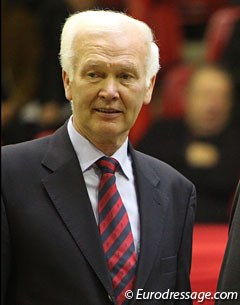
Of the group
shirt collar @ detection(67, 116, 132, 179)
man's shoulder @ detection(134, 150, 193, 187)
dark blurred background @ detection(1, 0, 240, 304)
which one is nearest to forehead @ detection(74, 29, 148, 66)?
shirt collar @ detection(67, 116, 132, 179)

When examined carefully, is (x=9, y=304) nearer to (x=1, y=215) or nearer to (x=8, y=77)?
(x=1, y=215)

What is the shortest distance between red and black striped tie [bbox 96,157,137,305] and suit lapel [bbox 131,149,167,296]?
1.1 inches

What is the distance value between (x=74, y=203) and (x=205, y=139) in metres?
2.39

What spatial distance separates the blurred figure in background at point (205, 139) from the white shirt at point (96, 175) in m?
1.94

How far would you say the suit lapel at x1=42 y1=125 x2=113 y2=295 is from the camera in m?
2.50

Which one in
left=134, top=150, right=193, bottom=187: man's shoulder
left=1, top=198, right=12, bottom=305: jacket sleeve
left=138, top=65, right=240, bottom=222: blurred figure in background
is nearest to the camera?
left=1, top=198, right=12, bottom=305: jacket sleeve

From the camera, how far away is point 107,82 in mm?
2543

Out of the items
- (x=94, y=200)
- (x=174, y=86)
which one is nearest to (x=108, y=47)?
(x=94, y=200)

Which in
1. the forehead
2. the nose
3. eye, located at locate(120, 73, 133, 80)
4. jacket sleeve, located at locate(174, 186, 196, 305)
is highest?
the forehead

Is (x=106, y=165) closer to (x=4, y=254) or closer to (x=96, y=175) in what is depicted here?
(x=96, y=175)

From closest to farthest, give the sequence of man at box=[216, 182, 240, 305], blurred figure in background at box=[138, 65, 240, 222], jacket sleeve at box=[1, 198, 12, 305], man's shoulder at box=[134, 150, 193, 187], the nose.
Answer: jacket sleeve at box=[1, 198, 12, 305] → the nose → man at box=[216, 182, 240, 305] → man's shoulder at box=[134, 150, 193, 187] → blurred figure in background at box=[138, 65, 240, 222]

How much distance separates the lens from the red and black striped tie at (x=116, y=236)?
8.33ft

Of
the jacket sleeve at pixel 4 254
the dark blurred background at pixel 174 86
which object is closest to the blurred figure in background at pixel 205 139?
the dark blurred background at pixel 174 86

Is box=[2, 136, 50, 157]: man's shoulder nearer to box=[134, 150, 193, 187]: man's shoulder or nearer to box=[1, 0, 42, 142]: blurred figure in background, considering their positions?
box=[134, 150, 193, 187]: man's shoulder
